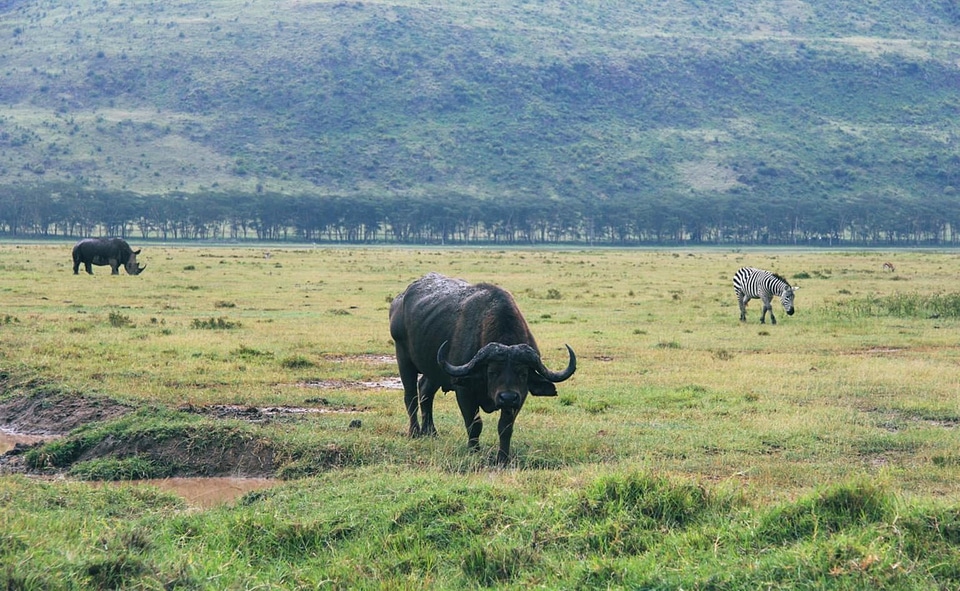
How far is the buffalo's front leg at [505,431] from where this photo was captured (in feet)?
37.1

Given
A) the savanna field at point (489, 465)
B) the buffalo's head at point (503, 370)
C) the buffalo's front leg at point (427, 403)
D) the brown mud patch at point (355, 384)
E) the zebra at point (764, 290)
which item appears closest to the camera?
the savanna field at point (489, 465)

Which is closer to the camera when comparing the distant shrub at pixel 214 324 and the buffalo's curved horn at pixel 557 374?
the buffalo's curved horn at pixel 557 374

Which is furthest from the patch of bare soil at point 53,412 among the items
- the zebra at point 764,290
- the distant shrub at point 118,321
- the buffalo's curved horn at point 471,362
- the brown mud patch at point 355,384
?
the zebra at point 764,290

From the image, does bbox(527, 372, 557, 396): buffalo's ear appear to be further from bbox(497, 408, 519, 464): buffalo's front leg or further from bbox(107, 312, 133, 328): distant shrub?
bbox(107, 312, 133, 328): distant shrub

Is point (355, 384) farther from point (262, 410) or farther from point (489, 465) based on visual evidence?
point (489, 465)

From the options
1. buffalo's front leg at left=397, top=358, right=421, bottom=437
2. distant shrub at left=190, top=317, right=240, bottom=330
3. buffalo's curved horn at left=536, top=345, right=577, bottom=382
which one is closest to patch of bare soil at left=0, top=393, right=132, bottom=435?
buffalo's front leg at left=397, top=358, right=421, bottom=437

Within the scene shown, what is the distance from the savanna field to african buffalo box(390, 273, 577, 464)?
0.53m

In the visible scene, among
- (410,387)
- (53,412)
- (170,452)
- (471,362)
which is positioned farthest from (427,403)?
(53,412)

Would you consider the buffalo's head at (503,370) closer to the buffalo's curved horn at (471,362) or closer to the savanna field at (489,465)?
the buffalo's curved horn at (471,362)

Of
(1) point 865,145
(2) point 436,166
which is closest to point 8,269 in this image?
(2) point 436,166

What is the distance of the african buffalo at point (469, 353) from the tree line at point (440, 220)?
122 metres

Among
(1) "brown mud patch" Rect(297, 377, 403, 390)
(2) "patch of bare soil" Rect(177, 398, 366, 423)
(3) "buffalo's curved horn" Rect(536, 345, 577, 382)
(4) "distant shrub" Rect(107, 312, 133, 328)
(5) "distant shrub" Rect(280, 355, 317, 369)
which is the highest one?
(3) "buffalo's curved horn" Rect(536, 345, 577, 382)

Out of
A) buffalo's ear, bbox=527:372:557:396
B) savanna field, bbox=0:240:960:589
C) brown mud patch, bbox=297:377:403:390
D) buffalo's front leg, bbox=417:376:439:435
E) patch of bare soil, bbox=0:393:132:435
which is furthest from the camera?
brown mud patch, bbox=297:377:403:390

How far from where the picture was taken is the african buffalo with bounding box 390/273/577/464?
1130 cm
